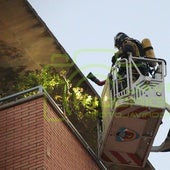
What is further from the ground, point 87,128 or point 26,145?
point 26,145

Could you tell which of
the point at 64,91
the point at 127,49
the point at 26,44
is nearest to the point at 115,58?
the point at 127,49

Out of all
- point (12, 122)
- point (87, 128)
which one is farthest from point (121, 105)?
point (87, 128)

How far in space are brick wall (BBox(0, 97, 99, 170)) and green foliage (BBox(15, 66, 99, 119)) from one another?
5.77ft

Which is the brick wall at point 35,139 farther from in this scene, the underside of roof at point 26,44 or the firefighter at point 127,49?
the underside of roof at point 26,44

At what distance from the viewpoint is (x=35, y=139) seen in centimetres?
1739

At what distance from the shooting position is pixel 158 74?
18453 millimetres

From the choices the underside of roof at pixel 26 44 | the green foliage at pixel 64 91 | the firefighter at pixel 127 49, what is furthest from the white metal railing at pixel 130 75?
the underside of roof at pixel 26 44

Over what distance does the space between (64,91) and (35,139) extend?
3.41m

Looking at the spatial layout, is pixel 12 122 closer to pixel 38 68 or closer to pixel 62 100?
pixel 62 100

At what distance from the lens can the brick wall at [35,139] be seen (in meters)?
17.2

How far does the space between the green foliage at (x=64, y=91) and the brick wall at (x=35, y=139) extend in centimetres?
176

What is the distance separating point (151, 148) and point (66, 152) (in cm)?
199

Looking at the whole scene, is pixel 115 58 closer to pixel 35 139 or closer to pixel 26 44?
pixel 35 139

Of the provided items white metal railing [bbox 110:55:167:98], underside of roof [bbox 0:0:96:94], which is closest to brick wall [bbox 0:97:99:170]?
white metal railing [bbox 110:55:167:98]
